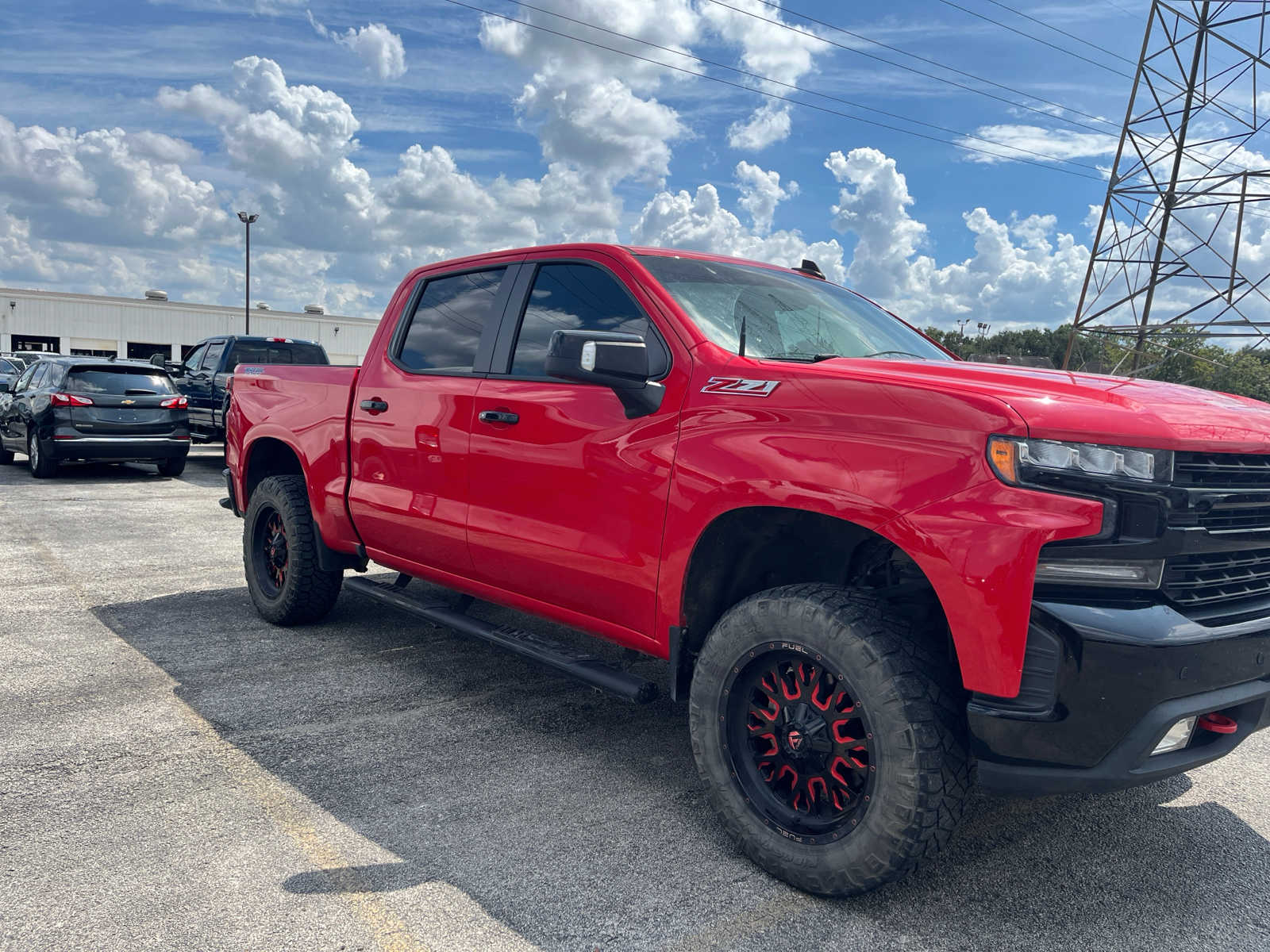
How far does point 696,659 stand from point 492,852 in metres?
0.92

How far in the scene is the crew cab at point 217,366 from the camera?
15.1 meters

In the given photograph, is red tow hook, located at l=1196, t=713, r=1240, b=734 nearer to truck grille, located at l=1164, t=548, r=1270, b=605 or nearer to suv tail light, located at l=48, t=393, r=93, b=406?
truck grille, located at l=1164, t=548, r=1270, b=605

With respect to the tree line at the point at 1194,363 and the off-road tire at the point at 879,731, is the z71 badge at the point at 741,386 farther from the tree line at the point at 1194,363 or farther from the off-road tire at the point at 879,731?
the tree line at the point at 1194,363

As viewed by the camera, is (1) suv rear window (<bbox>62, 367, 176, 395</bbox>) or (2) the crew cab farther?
(2) the crew cab

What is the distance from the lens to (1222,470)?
8.91 feet

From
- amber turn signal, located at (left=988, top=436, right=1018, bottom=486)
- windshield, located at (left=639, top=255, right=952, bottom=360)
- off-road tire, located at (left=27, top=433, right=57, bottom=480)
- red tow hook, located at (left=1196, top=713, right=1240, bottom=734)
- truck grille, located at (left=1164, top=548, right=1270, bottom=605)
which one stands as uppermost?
windshield, located at (left=639, top=255, right=952, bottom=360)

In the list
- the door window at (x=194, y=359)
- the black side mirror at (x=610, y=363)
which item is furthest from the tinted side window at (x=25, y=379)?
the black side mirror at (x=610, y=363)

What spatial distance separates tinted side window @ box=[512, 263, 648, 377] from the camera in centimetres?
380

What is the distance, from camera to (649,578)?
3.44 m

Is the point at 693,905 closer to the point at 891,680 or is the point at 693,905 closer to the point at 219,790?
the point at 891,680

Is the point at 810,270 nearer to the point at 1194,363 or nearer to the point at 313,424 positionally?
the point at 313,424

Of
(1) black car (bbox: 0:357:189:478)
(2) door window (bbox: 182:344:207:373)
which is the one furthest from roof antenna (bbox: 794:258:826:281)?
(2) door window (bbox: 182:344:207:373)

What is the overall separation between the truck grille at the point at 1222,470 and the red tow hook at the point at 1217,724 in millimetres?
647

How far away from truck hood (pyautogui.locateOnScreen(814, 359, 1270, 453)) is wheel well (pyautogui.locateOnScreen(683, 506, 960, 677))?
0.55 meters
